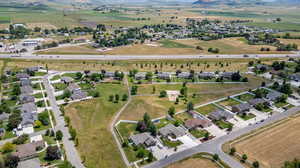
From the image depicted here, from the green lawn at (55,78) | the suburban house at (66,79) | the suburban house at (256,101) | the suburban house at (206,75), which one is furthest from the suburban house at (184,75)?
the green lawn at (55,78)

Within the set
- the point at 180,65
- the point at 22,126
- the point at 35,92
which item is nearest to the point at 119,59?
the point at 180,65

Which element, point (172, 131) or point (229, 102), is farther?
point (229, 102)

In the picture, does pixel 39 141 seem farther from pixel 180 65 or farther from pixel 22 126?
pixel 180 65

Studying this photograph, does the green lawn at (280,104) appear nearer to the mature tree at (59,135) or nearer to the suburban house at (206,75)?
the suburban house at (206,75)

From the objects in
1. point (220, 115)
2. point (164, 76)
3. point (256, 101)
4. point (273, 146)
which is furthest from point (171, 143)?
point (164, 76)

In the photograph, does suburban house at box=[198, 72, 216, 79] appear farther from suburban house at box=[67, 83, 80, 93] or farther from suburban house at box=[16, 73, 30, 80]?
suburban house at box=[16, 73, 30, 80]

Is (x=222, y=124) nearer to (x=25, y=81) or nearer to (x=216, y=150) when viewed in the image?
(x=216, y=150)
